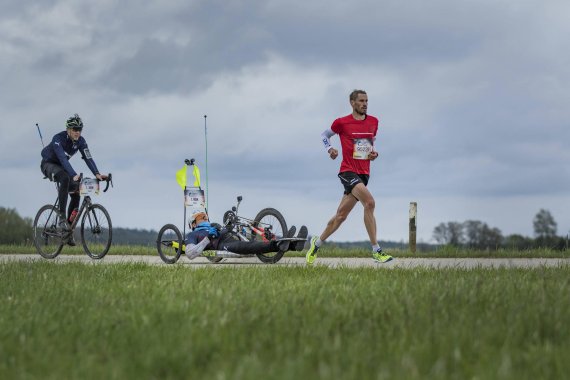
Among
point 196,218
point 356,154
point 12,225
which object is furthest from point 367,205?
point 12,225

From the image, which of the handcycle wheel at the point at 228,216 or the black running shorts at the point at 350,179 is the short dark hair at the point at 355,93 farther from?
the handcycle wheel at the point at 228,216

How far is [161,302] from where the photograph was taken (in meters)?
6.34

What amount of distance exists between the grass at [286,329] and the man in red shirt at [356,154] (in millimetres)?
3989

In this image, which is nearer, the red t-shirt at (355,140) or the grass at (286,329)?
the grass at (286,329)

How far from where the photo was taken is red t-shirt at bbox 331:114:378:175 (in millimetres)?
11867

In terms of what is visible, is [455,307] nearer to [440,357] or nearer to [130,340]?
[440,357]

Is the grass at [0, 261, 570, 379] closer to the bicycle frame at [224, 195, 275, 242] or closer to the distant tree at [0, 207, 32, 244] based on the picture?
the bicycle frame at [224, 195, 275, 242]

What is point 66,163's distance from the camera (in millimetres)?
14164

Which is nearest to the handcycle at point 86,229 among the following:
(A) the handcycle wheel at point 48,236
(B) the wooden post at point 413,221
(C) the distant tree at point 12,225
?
(A) the handcycle wheel at point 48,236

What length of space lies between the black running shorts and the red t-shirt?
69mm

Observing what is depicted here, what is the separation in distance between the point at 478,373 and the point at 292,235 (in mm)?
8070

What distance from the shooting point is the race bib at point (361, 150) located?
11.9 metres

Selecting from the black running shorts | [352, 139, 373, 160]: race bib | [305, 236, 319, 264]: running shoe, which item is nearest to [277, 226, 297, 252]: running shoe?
[305, 236, 319, 264]: running shoe

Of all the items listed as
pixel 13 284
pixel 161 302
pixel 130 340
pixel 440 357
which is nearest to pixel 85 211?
pixel 13 284
